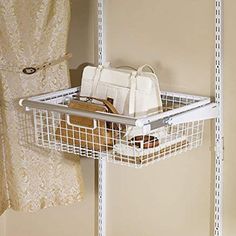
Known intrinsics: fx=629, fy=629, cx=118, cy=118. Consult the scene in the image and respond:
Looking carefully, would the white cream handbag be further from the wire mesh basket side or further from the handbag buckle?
the handbag buckle

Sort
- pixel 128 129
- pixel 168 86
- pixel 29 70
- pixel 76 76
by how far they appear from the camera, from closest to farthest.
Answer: pixel 128 129 → pixel 168 86 → pixel 29 70 → pixel 76 76

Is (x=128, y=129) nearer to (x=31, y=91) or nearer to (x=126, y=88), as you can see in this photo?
(x=126, y=88)

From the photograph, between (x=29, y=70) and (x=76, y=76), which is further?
(x=76, y=76)

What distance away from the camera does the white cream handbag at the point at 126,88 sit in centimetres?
179

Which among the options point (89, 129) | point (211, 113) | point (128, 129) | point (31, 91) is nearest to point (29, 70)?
point (31, 91)

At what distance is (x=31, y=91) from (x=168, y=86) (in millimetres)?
466

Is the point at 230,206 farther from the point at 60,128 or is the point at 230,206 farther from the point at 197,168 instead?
the point at 60,128

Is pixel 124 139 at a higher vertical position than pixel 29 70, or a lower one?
lower

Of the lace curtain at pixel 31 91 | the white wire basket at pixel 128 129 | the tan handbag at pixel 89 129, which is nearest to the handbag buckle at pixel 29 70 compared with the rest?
the lace curtain at pixel 31 91

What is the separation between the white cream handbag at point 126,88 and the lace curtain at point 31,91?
0.20 m

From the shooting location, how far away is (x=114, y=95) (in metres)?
1.87

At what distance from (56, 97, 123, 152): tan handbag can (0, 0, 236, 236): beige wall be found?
27 centimetres

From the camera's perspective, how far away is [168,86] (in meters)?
1.98

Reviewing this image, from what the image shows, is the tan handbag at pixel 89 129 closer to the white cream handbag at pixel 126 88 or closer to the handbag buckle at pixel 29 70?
the white cream handbag at pixel 126 88
